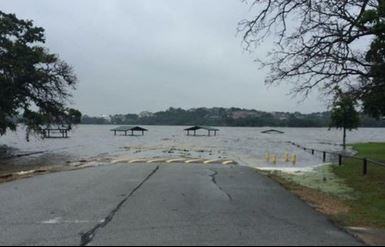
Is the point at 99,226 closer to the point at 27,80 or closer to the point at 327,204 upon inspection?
the point at 327,204

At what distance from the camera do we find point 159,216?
928 centimetres

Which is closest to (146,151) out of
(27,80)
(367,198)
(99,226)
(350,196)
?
(27,80)

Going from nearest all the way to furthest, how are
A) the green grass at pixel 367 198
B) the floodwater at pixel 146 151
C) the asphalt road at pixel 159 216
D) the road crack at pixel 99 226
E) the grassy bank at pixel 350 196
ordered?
the road crack at pixel 99 226 → the asphalt road at pixel 159 216 → the green grass at pixel 367 198 → the grassy bank at pixel 350 196 → the floodwater at pixel 146 151

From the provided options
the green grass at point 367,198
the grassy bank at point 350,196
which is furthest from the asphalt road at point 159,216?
the green grass at point 367,198

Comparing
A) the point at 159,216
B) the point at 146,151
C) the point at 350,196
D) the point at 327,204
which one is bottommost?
the point at 146,151

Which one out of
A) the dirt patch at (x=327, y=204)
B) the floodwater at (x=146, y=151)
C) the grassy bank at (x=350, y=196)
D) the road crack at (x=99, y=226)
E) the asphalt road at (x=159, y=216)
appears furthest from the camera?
the floodwater at (x=146, y=151)

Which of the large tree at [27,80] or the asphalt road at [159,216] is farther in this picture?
the large tree at [27,80]

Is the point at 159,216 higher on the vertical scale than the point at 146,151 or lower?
higher

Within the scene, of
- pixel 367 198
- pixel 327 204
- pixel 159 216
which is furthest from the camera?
pixel 367 198

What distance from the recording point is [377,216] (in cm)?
1105

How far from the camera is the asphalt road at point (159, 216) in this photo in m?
7.43

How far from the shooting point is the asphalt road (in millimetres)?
7426

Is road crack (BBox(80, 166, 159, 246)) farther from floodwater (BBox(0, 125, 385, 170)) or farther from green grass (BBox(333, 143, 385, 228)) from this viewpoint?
floodwater (BBox(0, 125, 385, 170))

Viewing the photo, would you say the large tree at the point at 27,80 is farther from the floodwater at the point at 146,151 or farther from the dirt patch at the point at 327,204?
the dirt patch at the point at 327,204
